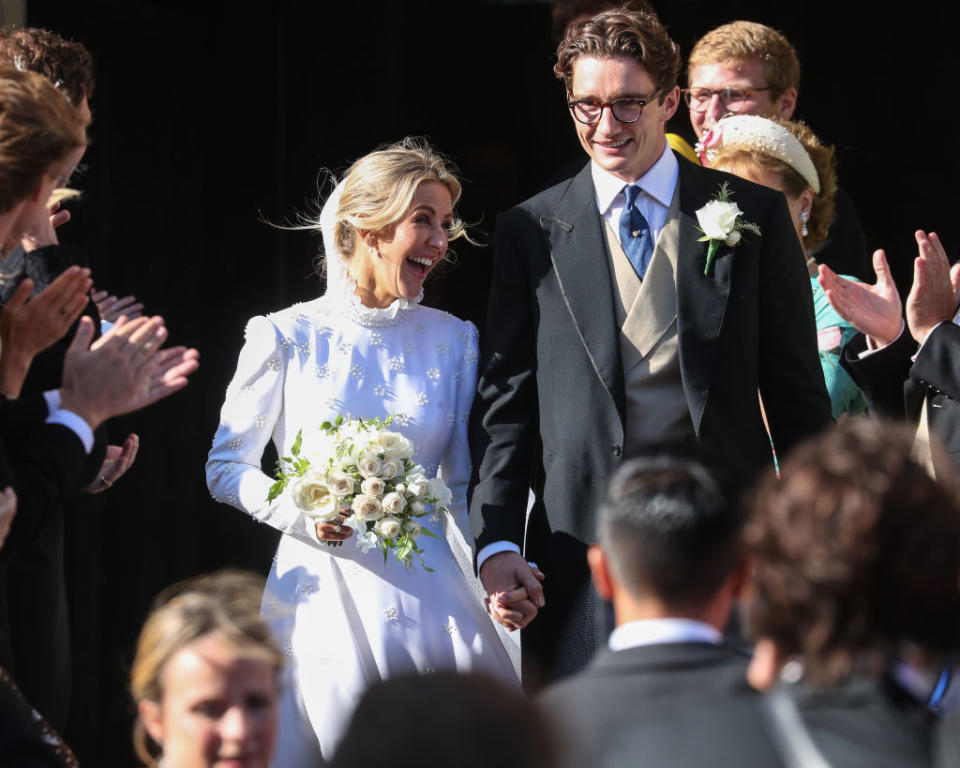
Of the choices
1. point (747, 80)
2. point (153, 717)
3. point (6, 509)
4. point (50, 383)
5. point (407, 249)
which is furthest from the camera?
point (747, 80)

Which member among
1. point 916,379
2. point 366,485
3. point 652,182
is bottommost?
point 366,485

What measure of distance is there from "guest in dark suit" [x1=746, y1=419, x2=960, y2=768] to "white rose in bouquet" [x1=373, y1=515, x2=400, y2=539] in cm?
173

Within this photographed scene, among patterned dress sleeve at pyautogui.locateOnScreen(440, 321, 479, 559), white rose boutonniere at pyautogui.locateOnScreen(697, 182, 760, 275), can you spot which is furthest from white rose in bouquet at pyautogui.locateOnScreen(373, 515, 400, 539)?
white rose boutonniere at pyautogui.locateOnScreen(697, 182, 760, 275)

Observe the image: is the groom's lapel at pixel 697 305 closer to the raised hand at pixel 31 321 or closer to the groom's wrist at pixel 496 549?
the groom's wrist at pixel 496 549

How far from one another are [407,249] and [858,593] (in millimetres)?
2355

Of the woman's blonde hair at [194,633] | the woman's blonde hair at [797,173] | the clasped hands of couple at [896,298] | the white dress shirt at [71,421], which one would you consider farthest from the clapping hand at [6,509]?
the woman's blonde hair at [797,173]

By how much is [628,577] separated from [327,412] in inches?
76.6

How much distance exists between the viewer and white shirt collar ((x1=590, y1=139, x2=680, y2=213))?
145 inches

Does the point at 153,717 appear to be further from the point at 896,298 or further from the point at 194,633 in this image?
the point at 896,298

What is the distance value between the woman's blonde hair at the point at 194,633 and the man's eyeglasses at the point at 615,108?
1560 millimetres

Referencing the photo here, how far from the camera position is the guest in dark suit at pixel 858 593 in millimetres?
1887

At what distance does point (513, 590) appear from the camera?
11.5 ft

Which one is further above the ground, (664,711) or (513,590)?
(664,711)

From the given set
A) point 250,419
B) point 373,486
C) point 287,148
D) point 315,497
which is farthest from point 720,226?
point 287,148
